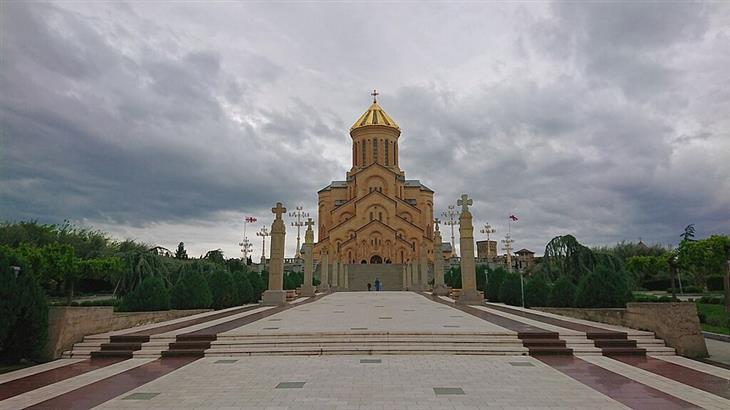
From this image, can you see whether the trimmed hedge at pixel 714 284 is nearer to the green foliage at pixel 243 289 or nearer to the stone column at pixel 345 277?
the stone column at pixel 345 277

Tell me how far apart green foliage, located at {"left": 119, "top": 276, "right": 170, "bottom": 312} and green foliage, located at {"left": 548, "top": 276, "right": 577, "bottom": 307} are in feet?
36.7

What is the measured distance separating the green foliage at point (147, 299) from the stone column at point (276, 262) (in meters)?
5.12

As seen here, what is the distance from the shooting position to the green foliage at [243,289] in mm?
17797

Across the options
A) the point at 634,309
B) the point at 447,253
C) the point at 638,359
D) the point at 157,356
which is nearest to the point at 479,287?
the point at 634,309

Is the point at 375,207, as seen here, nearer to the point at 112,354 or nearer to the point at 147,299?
the point at 147,299

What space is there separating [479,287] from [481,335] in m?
→ 18.8

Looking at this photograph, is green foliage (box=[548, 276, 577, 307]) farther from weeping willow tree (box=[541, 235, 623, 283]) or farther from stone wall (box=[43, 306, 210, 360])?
stone wall (box=[43, 306, 210, 360])

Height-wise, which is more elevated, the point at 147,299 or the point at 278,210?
the point at 278,210

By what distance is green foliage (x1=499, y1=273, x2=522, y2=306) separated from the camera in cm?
1705

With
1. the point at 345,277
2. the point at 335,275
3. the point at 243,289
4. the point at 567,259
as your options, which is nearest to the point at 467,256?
the point at 567,259

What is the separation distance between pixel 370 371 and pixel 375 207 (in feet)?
129

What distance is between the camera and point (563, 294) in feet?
42.4

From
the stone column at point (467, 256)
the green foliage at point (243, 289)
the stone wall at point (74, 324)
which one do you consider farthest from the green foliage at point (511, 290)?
the stone wall at point (74, 324)

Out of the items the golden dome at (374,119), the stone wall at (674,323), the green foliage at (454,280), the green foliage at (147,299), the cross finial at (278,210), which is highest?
the golden dome at (374,119)
